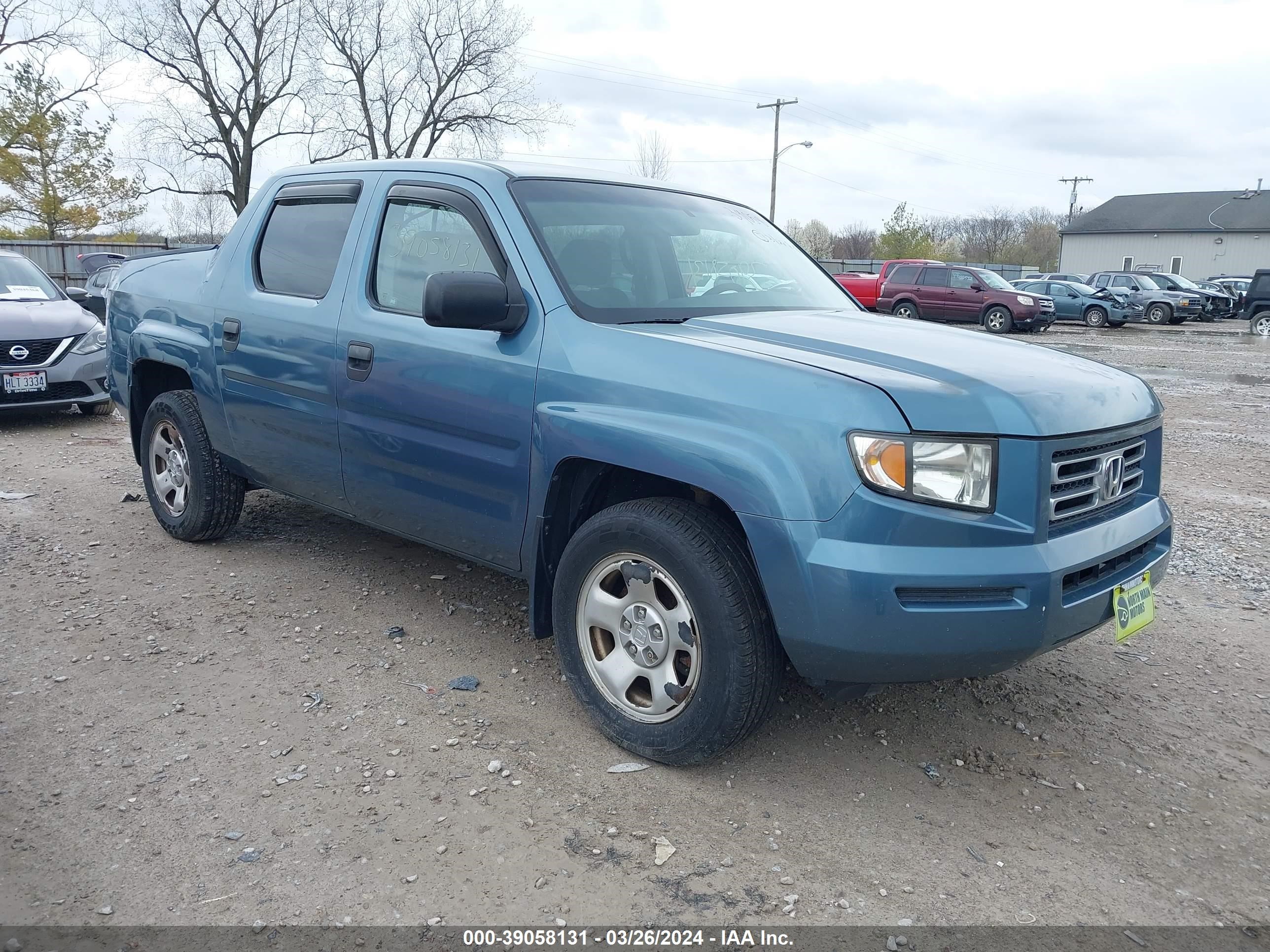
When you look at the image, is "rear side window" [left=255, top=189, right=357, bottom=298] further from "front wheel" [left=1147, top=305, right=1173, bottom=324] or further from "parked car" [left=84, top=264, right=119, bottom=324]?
"front wheel" [left=1147, top=305, right=1173, bottom=324]

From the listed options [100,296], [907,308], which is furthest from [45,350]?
[907,308]

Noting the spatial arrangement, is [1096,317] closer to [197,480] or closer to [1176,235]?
[197,480]

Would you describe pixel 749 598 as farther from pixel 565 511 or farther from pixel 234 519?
pixel 234 519

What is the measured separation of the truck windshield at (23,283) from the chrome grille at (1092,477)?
9.53 metres

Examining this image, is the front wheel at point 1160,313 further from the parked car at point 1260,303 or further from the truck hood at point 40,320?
the truck hood at point 40,320

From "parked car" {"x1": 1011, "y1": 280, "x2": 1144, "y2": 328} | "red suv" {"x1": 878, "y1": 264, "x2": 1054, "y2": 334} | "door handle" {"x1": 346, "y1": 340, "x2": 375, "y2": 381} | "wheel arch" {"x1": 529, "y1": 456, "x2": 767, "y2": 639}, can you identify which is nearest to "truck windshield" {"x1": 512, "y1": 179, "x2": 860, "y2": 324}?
"wheel arch" {"x1": 529, "y1": 456, "x2": 767, "y2": 639}

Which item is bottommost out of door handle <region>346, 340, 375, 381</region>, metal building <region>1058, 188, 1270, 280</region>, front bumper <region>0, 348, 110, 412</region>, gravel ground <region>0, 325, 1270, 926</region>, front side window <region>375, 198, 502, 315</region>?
gravel ground <region>0, 325, 1270, 926</region>

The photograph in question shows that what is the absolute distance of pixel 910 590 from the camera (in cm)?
254

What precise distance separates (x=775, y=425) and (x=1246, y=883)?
176cm

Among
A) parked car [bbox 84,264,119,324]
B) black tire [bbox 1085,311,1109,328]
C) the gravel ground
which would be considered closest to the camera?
the gravel ground

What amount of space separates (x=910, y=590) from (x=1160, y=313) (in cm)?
3155

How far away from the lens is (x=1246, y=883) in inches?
102

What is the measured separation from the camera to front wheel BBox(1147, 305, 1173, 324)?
29.4m

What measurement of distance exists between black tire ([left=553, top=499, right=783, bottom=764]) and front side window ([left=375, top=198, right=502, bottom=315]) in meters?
1.17
